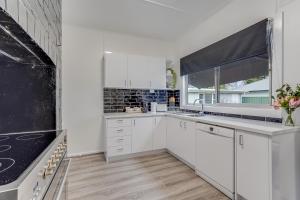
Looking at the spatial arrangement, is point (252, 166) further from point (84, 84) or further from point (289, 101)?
Result: point (84, 84)

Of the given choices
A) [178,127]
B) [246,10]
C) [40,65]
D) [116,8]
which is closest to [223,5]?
[246,10]

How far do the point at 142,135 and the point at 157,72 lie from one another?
55.6 inches

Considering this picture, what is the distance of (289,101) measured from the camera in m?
1.58

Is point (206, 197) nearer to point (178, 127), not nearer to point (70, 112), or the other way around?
point (178, 127)

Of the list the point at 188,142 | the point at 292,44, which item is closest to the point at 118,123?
the point at 188,142

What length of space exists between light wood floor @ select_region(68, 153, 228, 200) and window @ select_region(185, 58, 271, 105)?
1.34 metres

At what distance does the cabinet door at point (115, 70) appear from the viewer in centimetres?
320

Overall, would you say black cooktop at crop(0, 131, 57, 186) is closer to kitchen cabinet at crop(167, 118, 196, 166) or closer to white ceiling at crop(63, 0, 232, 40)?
kitchen cabinet at crop(167, 118, 196, 166)

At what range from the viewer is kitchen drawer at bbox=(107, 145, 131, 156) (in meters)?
2.92

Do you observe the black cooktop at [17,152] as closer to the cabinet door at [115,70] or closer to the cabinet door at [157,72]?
the cabinet door at [115,70]

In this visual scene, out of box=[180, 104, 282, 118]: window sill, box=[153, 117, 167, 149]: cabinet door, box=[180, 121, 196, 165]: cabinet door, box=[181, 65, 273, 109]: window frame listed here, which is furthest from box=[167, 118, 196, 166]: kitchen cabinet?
box=[181, 65, 273, 109]: window frame

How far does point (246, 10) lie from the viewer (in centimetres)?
228

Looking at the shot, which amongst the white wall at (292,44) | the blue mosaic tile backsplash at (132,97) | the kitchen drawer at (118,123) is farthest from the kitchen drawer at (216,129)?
the blue mosaic tile backsplash at (132,97)

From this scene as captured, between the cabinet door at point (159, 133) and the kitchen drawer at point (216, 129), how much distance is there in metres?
1.07
